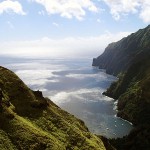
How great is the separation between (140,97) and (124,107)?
12.7 m

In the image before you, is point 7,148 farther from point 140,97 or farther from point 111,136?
point 140,97

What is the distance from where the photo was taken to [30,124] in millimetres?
75312

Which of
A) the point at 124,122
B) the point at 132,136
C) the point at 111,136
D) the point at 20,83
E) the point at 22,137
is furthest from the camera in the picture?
the point at 124,122

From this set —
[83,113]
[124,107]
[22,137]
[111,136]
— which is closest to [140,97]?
[124,107]

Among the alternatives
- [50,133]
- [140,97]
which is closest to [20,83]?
[50,133]

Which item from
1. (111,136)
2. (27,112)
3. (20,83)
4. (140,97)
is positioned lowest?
(111,136)

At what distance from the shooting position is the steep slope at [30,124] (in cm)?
6769

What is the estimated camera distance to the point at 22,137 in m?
67.9

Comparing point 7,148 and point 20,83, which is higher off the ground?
point 20,83

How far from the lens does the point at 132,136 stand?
131625mm

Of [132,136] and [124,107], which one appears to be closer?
[132,136]

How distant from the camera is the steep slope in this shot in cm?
6769

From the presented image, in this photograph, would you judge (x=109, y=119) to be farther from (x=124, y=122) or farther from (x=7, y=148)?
(x=7, y=148)

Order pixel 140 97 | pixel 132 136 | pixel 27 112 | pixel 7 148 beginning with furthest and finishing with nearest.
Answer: pixel 140 97 < pixel 132 136 < pixel 27 112 < pixel 7 148
